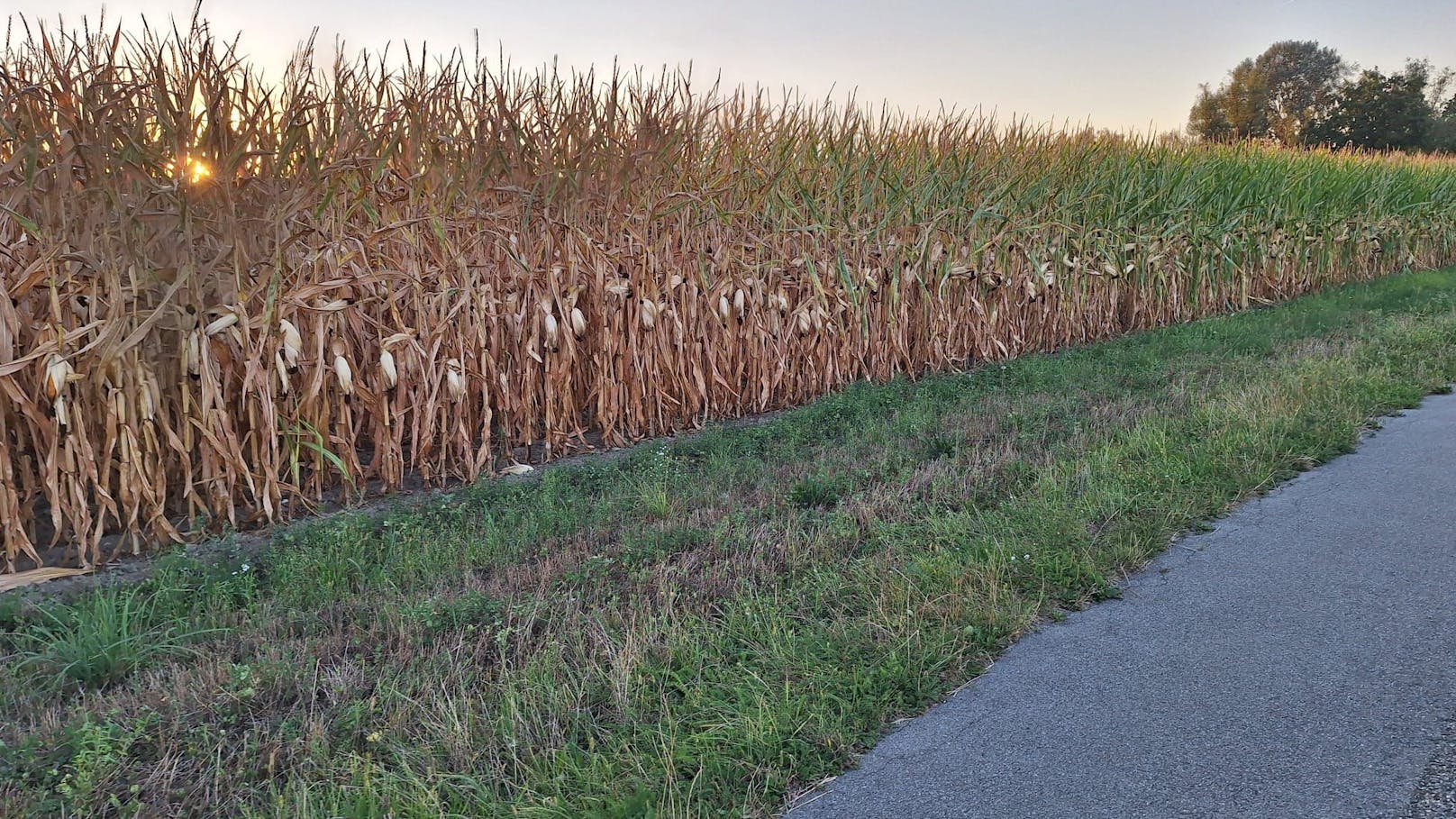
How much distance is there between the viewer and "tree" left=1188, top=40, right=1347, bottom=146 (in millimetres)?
48656

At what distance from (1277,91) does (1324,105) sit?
8.90 feet

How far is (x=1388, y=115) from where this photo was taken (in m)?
43.8

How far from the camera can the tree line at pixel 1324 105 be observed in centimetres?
4362

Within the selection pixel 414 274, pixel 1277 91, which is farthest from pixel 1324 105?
pixel 414 274

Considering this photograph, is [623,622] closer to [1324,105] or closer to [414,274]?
[414,274]

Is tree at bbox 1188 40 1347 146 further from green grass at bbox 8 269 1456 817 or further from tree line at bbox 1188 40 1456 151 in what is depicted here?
green grass at bbox 8 269 1456 817

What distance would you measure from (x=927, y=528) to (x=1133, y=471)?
4.33 feet

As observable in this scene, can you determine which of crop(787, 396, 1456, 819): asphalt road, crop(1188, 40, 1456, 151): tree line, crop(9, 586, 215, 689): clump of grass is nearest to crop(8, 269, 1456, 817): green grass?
crop(9, 586, 215, 689): clump of grass

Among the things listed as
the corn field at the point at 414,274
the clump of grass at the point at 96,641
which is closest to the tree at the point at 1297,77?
the corn field at the point at 414,274

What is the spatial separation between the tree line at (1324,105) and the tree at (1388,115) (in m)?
0.04

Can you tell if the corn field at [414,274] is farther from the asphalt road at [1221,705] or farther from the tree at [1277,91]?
the tree at [1277,91]

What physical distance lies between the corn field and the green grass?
2.18 feet

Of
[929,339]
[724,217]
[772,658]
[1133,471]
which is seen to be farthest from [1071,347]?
[772,658]

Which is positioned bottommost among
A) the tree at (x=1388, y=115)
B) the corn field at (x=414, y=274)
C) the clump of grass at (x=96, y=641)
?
the clump of grass at (x=96, y=641)
